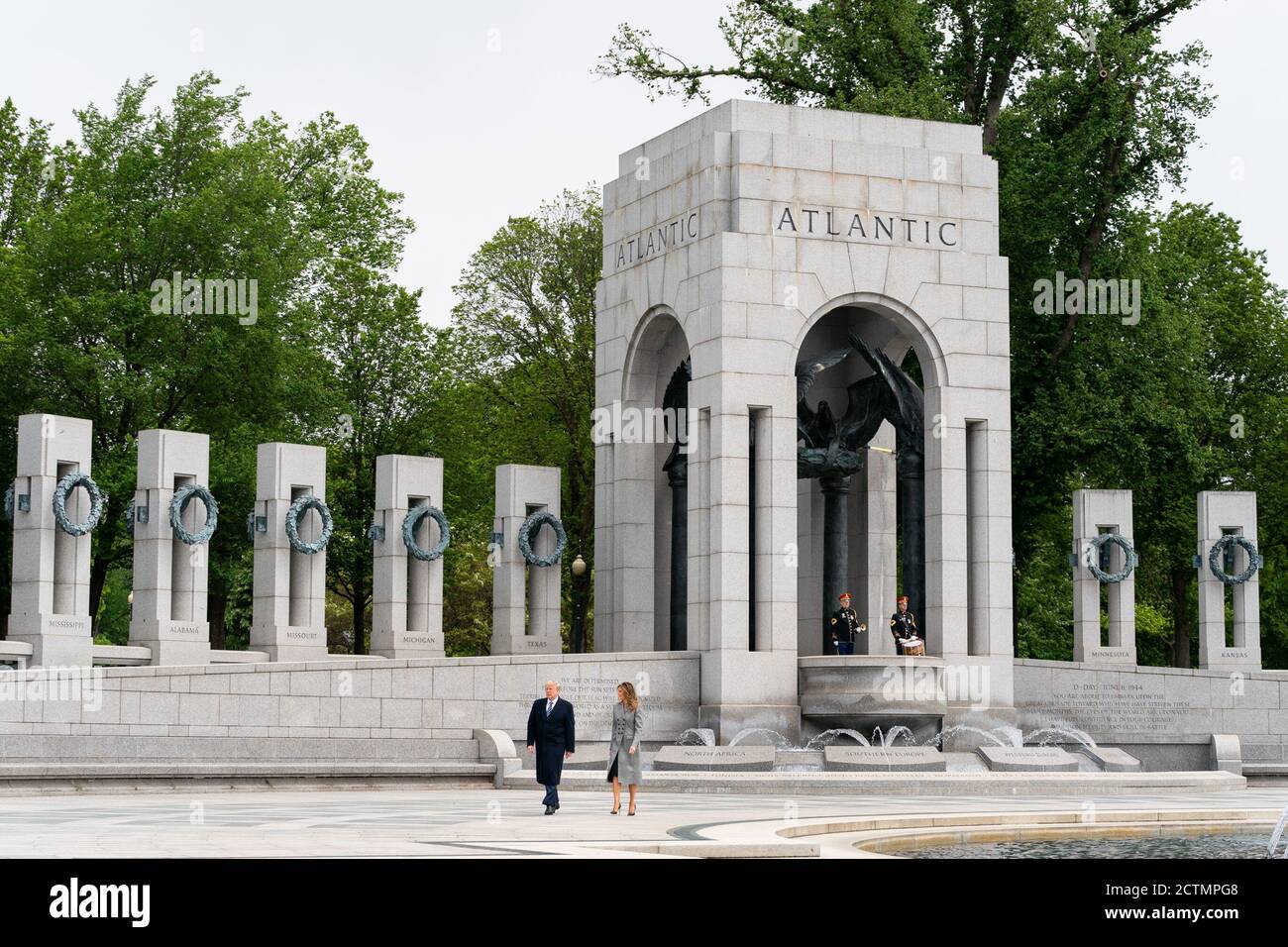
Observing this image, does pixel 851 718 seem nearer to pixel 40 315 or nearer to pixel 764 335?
pixel 764 335

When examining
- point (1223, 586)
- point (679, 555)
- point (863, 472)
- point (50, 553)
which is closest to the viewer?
point (50, 553)

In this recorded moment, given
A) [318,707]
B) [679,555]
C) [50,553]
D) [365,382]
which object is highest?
[365,382]

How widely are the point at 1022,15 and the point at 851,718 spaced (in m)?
20.3

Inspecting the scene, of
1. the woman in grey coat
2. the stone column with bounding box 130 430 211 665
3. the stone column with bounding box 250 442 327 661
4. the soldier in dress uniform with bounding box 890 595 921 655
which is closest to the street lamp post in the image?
the stone column with bounding box 250 442 327 661

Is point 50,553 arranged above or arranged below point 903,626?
above

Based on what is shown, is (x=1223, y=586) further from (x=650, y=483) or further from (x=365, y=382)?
(x=365, y=382)

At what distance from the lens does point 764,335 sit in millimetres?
33594

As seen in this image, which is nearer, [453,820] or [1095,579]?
[453,820]

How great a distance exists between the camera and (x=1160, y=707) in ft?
119

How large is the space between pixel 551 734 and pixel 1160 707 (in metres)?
16.8

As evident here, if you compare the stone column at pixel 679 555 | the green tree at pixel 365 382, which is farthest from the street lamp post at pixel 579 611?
the stone column at pixel 679 555

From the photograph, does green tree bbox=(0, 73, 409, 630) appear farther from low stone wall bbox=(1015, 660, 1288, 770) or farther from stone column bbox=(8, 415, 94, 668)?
low stone wall bbox=(1015, 660, 1288, 770)

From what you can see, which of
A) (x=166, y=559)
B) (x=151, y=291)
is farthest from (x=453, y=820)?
(x=151, y=291)
